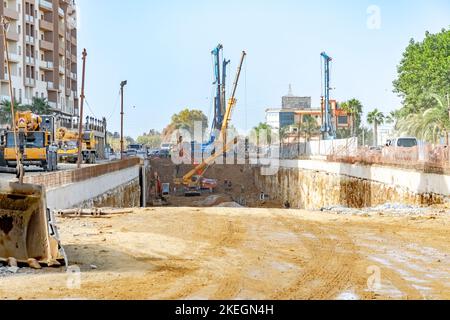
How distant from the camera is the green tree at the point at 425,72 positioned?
306 feet

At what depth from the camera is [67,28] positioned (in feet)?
375

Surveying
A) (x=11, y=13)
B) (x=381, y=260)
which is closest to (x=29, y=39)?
(x=11, y=13)

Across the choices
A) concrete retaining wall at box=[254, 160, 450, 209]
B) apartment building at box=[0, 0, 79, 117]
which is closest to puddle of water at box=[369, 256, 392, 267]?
concrete retaining wall at box=[254, 160, 450, 209]

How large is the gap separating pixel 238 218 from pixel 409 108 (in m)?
79.9

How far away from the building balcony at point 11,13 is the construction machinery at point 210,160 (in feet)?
84.1

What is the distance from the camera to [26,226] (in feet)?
47.3

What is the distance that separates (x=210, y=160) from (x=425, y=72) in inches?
1262

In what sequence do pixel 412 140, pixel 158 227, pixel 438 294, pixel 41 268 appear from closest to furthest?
pixel 438 294, pixel 41 268, pixel 158 227, pixel 412 140

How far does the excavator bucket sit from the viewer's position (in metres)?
14.0

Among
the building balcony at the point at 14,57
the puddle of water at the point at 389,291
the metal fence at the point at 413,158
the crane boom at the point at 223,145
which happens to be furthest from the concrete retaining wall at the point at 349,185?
the building balcony at the point at 14,57

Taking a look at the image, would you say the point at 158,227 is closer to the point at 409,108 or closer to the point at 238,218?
the point at 238,218

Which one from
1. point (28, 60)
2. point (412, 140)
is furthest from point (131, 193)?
point (28, 60)
